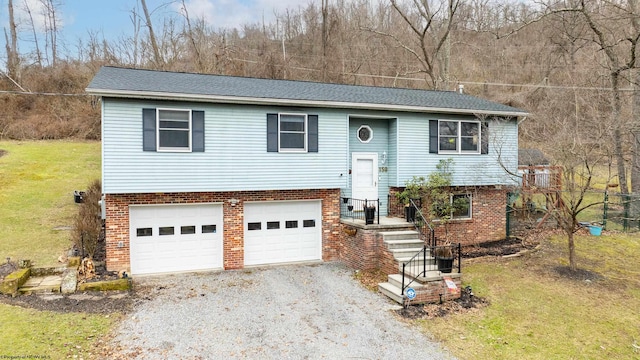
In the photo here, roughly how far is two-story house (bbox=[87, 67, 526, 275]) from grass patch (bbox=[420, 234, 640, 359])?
311 cm

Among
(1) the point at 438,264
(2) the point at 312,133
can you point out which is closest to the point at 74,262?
(2) the point at 312,133

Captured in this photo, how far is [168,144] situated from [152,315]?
14.8 feet

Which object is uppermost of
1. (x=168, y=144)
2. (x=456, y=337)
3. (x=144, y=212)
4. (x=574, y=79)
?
(x=574, y=79)

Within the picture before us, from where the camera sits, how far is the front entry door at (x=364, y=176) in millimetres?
12375

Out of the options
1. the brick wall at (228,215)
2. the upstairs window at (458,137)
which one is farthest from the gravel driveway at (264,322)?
the upstairs window at (458,137)

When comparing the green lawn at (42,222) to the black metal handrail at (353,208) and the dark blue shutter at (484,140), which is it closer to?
the black metal handrail at (353,208)

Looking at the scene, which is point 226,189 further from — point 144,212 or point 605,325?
point 605,325

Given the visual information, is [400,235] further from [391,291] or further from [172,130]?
[172,130]

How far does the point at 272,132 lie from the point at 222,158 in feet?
5.44

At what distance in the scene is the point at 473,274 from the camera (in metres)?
10.1

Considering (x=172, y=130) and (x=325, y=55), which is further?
(x=325, y=55)

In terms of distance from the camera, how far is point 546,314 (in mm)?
7711

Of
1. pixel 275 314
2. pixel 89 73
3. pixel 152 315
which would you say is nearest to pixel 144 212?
pixel 152 315

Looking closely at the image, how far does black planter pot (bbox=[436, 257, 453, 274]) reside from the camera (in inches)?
336
